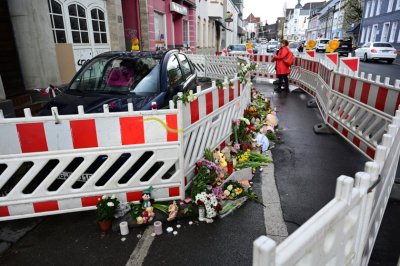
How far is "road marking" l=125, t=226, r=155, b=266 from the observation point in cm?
267

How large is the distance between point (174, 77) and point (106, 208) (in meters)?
2.72

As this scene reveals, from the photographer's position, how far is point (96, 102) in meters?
4.19

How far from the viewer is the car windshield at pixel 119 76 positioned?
15.0 feet

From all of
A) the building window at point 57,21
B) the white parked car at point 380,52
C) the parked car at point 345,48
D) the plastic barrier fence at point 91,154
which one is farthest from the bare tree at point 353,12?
the plastic barrier fence at point 91,154

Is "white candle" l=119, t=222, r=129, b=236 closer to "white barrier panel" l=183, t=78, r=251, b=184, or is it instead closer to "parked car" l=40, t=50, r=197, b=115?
"white barrier panel" l=183, t=78, r=251, b=184

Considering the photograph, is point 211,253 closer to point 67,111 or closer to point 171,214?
point 171,214

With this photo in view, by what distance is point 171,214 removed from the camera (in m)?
3.23

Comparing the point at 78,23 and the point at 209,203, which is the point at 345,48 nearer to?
the point at 78,23

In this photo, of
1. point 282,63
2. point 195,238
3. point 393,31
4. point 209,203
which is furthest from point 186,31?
point 393,31

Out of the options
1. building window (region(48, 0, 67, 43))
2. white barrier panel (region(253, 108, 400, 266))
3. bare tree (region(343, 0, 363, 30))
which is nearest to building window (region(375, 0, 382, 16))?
bare tree (region(343, 0, 363, 30))

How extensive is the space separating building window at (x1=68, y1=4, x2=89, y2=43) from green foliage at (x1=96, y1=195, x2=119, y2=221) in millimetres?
7901

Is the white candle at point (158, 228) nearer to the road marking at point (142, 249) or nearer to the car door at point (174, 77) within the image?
the road marking at point (142, 249)

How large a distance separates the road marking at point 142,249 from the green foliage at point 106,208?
1.36ft

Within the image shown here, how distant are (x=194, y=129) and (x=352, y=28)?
53.4 metres
